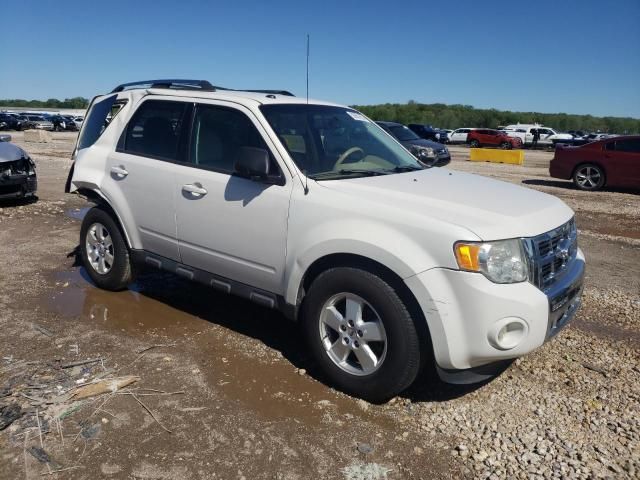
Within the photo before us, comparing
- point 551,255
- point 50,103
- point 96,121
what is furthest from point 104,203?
point 50,103

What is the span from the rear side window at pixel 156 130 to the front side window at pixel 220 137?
202 millimetres

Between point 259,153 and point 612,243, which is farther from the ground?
point 259,153

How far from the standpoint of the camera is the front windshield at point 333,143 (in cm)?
392

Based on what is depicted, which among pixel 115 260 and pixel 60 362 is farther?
pixel 115 260

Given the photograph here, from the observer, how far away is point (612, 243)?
796cm

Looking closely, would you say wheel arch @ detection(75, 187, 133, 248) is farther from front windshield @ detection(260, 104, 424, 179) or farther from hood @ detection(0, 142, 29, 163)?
hood @ detection(0, 142, 29, 163)

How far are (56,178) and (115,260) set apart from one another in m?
10.2

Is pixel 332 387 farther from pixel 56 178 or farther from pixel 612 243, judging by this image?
pixel 56 178

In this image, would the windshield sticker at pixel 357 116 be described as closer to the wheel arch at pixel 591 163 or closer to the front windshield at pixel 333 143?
the front windshield at pixel 333 143

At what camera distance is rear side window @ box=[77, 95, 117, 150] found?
519cm

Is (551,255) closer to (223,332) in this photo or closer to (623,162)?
(223,332)

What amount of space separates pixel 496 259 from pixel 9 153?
9000 mm

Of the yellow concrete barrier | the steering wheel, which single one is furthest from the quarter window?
the steering wheel

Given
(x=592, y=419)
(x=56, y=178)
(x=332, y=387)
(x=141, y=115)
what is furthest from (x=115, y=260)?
(x=56, y=178)
